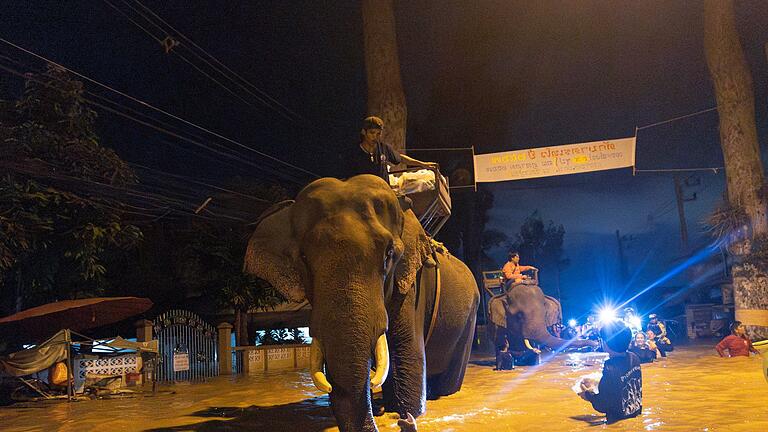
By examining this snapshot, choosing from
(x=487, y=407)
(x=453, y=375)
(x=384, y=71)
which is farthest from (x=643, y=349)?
(x=384, y=71)

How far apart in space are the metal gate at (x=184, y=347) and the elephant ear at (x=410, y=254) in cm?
Answer: 1083

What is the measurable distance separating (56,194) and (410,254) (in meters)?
9.50

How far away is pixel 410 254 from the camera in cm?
544

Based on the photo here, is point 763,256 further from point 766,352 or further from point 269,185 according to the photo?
point 269,185

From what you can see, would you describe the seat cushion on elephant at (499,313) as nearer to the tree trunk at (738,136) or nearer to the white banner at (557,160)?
the white banner at (557,160)

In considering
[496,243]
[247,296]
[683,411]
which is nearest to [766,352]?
[683,411]

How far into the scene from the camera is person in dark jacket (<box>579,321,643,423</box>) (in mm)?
5605

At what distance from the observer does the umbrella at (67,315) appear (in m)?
11.0

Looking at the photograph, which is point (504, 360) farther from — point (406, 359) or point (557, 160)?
point (406, 359)

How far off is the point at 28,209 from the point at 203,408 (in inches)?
238

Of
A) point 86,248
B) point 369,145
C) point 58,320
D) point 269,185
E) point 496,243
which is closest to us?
point 369,145

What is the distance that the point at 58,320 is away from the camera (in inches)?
459

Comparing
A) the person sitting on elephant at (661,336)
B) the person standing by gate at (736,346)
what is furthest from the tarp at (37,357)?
the person standing by gate at (736,346)

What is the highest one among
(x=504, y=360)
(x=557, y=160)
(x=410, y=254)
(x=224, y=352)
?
(x=557, y=160)
